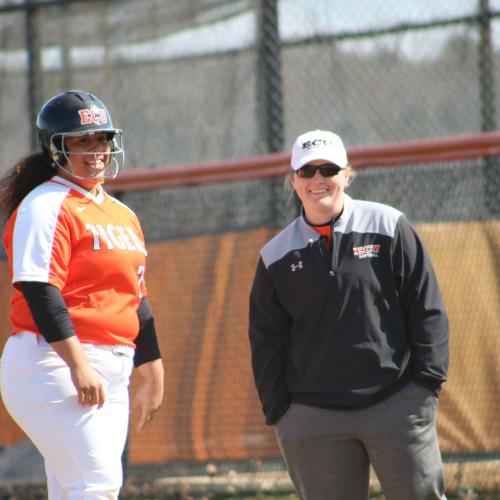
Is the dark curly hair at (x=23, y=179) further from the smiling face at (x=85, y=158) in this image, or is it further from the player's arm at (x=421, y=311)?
the player's arm at (x=421, y=311)

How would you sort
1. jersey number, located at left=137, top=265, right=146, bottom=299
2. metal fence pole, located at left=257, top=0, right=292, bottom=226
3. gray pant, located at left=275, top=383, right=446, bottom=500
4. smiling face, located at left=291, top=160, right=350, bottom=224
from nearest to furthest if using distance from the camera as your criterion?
gray pant, located at left=275, top=383, right=446, bottom=500 → smiling face, located at left=291, top=160, right=350, bottom=224 → jersey number, located at left=137, top=265, right=146, bottom=299 → metal fence pole, located at left=257, top=0, right=292, bottom=226

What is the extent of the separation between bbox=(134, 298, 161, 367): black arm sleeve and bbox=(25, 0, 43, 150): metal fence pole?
387 cm

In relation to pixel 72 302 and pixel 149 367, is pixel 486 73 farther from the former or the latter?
pixel 72 302

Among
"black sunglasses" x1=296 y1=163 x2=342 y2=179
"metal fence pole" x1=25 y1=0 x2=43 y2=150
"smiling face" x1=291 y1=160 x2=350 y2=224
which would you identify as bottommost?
"smiling face" x1=291 y1=160 x2=350 y2=224

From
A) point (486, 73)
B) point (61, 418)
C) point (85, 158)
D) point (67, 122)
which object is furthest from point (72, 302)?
point (486, 73)

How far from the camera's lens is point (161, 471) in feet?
20.9

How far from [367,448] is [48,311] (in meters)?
1.27

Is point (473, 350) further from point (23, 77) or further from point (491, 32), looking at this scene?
point (23, 77)

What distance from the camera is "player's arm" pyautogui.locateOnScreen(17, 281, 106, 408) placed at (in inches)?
139

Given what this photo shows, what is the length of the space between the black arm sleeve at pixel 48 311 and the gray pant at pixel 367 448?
918 millimetres

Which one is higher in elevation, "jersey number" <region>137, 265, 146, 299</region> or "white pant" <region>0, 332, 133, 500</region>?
"jersey number" <region>137, 265, 146, 299</region>

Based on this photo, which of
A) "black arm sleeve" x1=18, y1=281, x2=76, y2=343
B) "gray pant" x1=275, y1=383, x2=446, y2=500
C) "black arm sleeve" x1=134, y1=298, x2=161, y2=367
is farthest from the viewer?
"black arm sleeve" x1=134, y1=298, x2=161, y2=367

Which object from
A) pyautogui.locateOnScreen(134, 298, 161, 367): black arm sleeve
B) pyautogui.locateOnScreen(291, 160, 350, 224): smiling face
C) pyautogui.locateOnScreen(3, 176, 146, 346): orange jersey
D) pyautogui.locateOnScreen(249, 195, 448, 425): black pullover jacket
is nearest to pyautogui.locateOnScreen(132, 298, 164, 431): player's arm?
pyautogui.locateOnScreen(134, 298, 161, 367): black arm sleeve

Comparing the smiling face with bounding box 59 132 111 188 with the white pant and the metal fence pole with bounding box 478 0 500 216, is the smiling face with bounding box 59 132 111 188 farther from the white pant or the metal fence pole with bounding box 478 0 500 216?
the metal fence pole with bounding box 478 0 500 216
